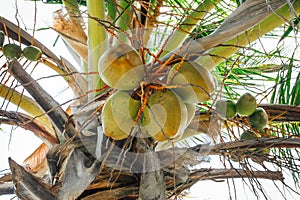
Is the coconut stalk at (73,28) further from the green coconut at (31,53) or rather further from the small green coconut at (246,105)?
the small green coconut at (246,105)

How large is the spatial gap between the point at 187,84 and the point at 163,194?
280 millimetres

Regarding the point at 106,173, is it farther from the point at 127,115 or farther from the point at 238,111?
the point at 238,111

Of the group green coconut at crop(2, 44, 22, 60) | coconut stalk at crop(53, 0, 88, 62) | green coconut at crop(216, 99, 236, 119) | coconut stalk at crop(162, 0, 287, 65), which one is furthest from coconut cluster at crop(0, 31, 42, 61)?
green coconut at crop(216, 99, 236, 119)

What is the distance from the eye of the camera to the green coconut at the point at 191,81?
2.67 feet

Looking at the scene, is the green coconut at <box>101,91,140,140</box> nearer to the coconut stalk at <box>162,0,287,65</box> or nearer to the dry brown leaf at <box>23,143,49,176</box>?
the coconut stalk at <box>162,0,287,65</box>

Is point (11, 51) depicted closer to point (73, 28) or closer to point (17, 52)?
point (17, 52)

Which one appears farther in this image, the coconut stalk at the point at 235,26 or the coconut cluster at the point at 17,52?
the coconut cluster at the point at 17,52

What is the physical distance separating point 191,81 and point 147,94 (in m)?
0.09

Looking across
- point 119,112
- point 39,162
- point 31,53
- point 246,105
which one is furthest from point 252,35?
point 39,162

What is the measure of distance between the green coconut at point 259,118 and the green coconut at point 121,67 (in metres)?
0.35

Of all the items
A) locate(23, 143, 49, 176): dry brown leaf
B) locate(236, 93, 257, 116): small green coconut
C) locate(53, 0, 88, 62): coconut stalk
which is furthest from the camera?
locate(23, 143, 49, 176): dry brown leaf

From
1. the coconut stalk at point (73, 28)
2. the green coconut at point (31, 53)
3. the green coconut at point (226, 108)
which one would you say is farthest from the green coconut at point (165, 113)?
the coconut stalk at point (73, 28)

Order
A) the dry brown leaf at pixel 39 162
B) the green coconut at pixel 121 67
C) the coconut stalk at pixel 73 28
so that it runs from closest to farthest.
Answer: the green coconut at pixel 121 67 < the coconut stalk at pixel 73 28 < the dry brown leaf at pixel 39 162

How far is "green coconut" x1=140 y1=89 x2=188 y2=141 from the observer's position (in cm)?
79
